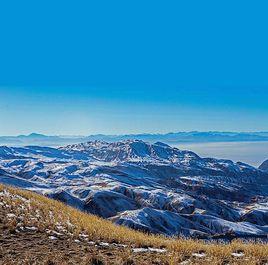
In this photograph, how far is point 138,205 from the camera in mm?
183000

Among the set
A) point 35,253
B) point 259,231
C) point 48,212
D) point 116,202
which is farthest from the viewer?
point 116,202

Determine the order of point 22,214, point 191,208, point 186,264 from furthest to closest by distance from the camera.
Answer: point 191,208 → point 22,214 → point 186,264

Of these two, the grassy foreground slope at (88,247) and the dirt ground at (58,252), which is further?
the grassy foreground slope at (88,247)

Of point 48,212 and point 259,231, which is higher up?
point 48,212

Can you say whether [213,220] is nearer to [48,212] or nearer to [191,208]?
[191,208]

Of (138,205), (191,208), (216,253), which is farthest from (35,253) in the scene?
(191,208)

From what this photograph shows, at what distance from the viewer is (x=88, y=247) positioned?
15656 millimetres

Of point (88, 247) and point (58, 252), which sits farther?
point (88, 247)

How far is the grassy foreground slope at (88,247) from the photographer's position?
1366 cm

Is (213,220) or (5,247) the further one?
(213,220)

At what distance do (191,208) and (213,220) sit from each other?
27997mm

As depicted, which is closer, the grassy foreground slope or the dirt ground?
the dirt ground

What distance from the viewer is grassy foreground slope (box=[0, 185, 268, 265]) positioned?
13.7 metres

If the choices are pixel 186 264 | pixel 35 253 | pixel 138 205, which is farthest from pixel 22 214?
pixel 138 205
